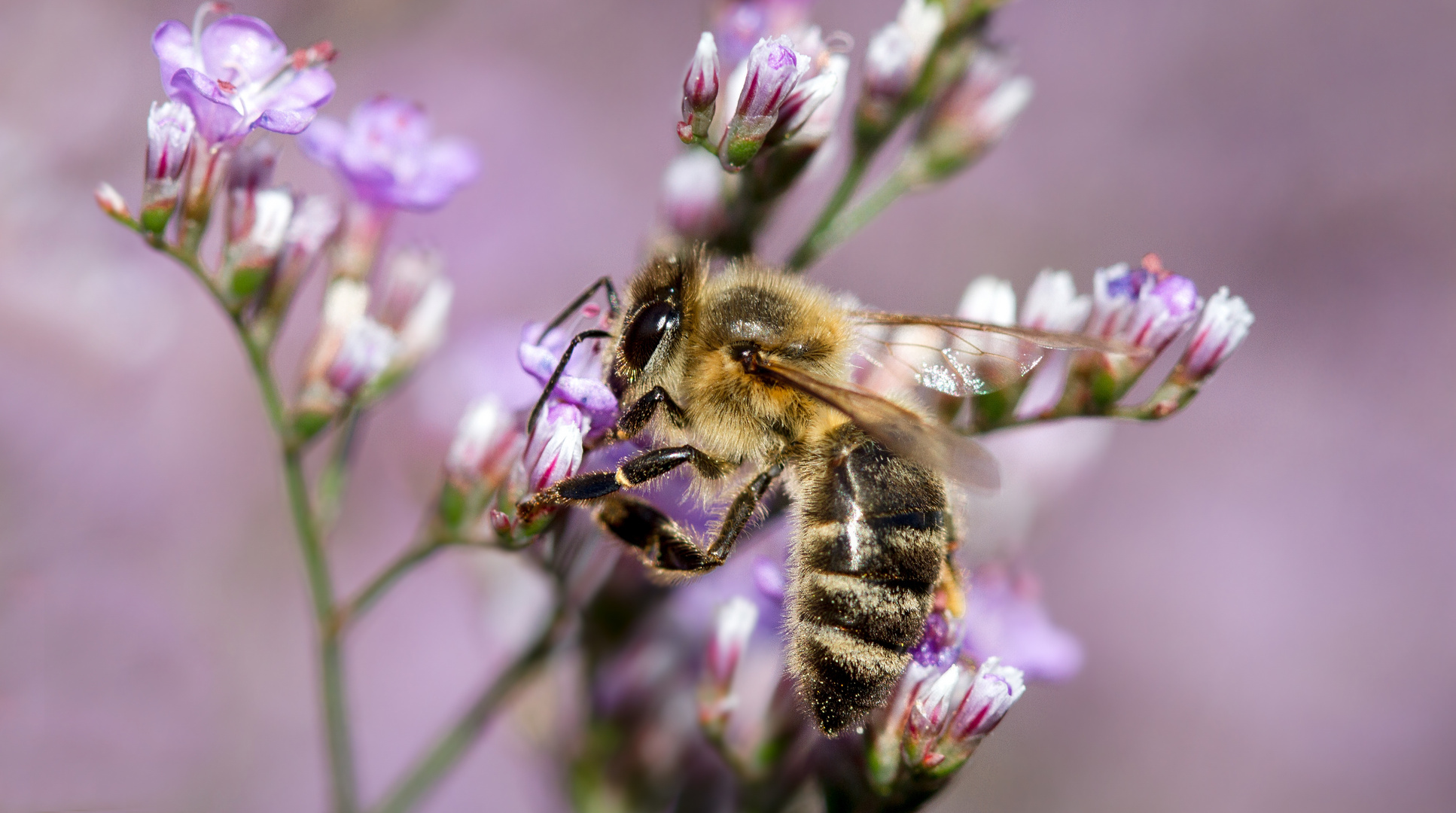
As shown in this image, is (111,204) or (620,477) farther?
(111,204)

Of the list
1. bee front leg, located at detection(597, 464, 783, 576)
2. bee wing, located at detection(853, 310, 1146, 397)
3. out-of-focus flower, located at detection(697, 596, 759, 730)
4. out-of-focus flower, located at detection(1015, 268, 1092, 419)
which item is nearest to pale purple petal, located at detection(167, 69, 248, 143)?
bee front leg, located at detection(597, 464, 783, 576)

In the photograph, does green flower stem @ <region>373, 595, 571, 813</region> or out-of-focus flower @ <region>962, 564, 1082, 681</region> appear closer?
out-of-focus flower @ <region>962, 564, 1082, 681</region>

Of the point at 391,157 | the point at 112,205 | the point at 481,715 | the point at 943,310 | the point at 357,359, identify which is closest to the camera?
the point at 112,205

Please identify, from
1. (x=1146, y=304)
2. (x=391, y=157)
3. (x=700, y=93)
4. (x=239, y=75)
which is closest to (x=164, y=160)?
(x=239, y=75)

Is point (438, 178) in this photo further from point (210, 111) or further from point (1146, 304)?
point (1146, 304)

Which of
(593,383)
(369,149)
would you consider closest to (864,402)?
(593,383)

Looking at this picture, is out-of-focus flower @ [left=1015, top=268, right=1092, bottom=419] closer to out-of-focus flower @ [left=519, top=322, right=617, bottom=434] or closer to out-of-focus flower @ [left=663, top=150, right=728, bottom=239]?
out-of-focus flower @ [left=663, top=150, right=728, bottom=239]
